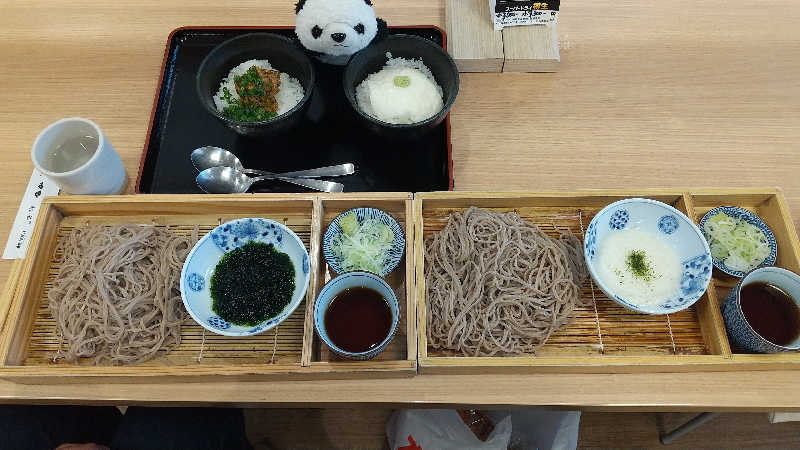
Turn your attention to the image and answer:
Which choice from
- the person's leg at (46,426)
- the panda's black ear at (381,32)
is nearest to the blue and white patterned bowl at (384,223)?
the panda's black ear at (381,32)

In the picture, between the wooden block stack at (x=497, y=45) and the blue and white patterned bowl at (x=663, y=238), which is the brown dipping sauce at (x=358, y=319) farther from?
the wooden block stack at (x=497, y=45)

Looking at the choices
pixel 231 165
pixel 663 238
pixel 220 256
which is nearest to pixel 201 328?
pixel 220 256

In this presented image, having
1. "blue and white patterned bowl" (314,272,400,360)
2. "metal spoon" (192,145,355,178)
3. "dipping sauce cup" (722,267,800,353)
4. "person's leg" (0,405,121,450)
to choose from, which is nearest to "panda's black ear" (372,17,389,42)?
"metal spoon" (192,145,355,178)

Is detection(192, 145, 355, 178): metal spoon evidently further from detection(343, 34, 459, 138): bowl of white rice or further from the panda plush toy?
the panda plush toy

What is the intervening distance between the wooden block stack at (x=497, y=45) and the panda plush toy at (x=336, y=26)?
37 cm

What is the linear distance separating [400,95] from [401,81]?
0.06 m

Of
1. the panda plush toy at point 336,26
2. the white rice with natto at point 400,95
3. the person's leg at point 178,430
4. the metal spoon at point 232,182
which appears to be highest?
the panda plush toy at point 336,26

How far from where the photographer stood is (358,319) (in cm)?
146

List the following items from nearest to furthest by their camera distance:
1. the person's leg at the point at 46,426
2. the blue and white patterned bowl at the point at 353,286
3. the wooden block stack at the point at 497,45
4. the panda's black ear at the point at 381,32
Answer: the blue and white patterned bowl at the point at 353,286 → the person's leg at the point at 46,426 → the panda's black ear at the point at 381,32 → the wooden block stack at the point at 497,45

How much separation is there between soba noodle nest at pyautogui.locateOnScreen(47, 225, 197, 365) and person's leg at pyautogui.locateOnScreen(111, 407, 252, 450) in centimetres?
37

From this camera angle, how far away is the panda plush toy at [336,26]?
1.71m

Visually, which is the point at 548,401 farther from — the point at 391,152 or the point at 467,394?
the point at 391,152

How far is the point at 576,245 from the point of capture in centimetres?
162

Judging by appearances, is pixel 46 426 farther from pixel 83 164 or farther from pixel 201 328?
pixel 83 164
